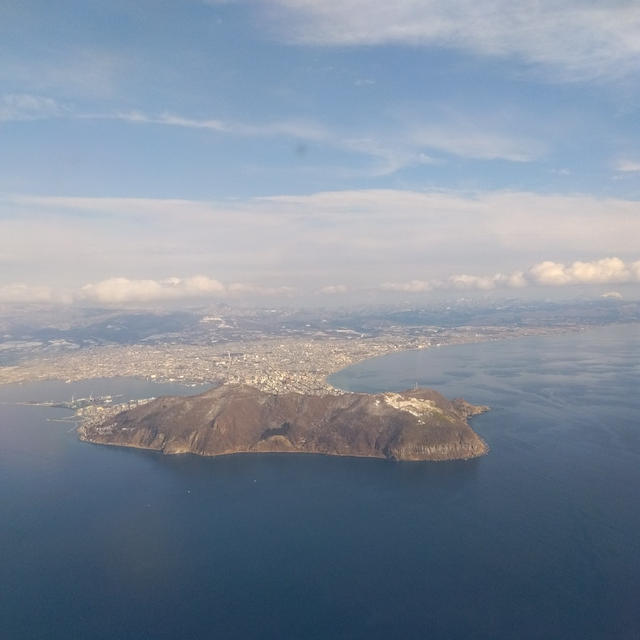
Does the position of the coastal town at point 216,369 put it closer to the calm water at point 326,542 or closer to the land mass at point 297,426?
the land mass at point 297,426

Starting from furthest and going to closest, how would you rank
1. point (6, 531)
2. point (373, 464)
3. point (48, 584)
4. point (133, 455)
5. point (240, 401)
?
point (240, 401) < point (133, 455) < point (373, 464) < point (6, 531) < point (48, 584)

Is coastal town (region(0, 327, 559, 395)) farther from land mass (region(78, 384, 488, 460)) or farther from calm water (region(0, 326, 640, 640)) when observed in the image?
calm water (region(0, 326, 640, 640))

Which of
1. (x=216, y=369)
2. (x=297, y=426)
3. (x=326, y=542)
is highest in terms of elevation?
(x=216, y=369)

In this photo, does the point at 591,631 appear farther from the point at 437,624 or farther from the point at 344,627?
the point at 344,627

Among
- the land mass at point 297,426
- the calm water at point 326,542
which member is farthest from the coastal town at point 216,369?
the calm water at point 326,542

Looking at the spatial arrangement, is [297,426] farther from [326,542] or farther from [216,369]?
[216,369]

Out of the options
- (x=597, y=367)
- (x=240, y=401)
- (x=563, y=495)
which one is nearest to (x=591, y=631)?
(x=563, y=495)

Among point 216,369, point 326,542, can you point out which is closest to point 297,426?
point 326,542

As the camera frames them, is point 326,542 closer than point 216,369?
Yes
